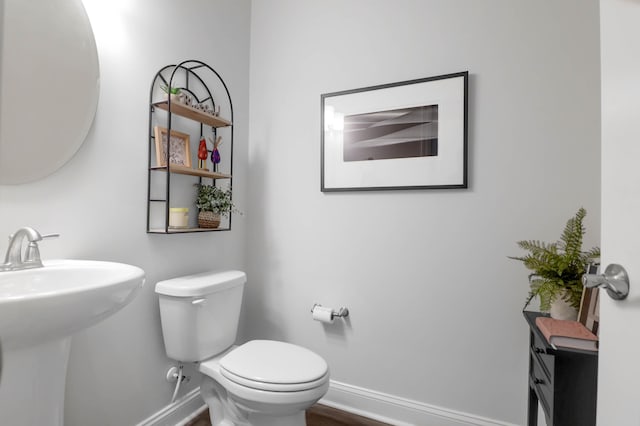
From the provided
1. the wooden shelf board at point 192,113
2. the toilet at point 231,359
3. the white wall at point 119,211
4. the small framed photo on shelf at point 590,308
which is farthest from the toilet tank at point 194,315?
the small framed photo on shelf at point 590,308

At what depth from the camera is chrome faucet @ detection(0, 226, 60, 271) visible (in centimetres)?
98

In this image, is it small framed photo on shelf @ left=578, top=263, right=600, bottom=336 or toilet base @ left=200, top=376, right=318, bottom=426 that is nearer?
small framed photo on shelf @ left=578, top=263, right=600, bottom=336

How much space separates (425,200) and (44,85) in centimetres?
155

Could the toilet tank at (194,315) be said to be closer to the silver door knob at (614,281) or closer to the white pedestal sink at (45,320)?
the white pedestal sink at (45,320)

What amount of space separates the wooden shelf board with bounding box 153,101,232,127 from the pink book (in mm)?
1595

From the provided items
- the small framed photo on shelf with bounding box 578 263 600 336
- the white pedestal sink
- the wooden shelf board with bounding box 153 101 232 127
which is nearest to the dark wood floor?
the white pedestal sink

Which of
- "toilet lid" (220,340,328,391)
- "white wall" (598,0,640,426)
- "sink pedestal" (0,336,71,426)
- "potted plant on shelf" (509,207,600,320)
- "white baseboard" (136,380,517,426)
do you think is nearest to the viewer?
"white wall" (598,0,640,426)

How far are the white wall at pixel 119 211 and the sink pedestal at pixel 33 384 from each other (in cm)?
29

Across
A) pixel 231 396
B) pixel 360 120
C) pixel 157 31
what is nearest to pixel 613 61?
pixel 360 120

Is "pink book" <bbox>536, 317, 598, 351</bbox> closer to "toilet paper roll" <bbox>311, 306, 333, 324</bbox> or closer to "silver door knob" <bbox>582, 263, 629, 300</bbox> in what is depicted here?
"silver door knob" <bbox>582, 263, 629, 300</bbox>

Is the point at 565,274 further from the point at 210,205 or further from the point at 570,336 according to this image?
the point at 210,205

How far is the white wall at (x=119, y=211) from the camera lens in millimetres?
1191

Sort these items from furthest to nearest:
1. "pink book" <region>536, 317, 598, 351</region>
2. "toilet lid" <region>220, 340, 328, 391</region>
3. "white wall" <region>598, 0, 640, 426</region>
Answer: "toilet lid" <region>220, 340, 328, 391</region> < "pink book" <region>536, 317, 598, 351</region> < "white wall" <region>598, 0, 640, 426</region>

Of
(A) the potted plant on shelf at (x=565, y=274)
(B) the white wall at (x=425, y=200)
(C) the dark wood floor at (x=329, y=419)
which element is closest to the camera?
(A) the potted plant on shelf at (x=565, y=274)
